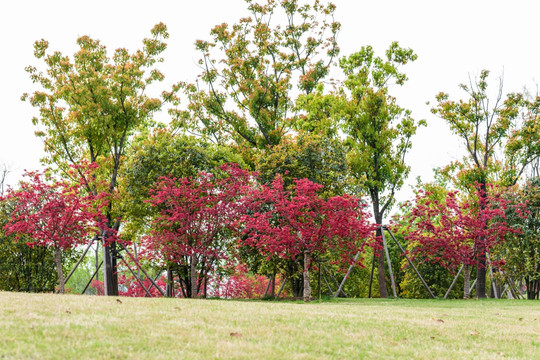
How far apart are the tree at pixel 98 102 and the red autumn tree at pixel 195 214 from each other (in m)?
5.00

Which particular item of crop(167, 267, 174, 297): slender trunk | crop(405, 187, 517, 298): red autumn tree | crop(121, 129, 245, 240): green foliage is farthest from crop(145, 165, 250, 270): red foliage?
crop(405, 187, 517, 298): red autumn tree

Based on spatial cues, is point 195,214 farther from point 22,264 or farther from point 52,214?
point 22,264

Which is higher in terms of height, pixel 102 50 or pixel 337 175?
pixel 102 50

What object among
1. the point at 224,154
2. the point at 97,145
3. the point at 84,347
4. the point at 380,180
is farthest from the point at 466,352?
the point at 97,145

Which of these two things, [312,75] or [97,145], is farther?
[312,75]

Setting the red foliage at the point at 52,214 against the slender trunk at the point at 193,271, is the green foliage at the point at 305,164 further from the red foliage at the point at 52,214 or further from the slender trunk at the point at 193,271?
the red foliage at the point at 52,214

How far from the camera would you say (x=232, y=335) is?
677 centimetres

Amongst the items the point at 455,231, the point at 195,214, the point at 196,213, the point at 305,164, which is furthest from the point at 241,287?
the point at 455,231

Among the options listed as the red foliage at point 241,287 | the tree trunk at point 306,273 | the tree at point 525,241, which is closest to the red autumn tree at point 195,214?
the tree trunk at point 306,273

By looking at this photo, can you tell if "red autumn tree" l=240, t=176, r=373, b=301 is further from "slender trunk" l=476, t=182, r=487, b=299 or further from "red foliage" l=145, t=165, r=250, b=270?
"slender trunk" l=476, t=182, r=487, b=299

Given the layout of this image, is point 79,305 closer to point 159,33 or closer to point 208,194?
point 208,194

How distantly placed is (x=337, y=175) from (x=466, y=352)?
43.5 feet

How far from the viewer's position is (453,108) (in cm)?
2342

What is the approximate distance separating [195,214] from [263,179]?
13.0 ft
